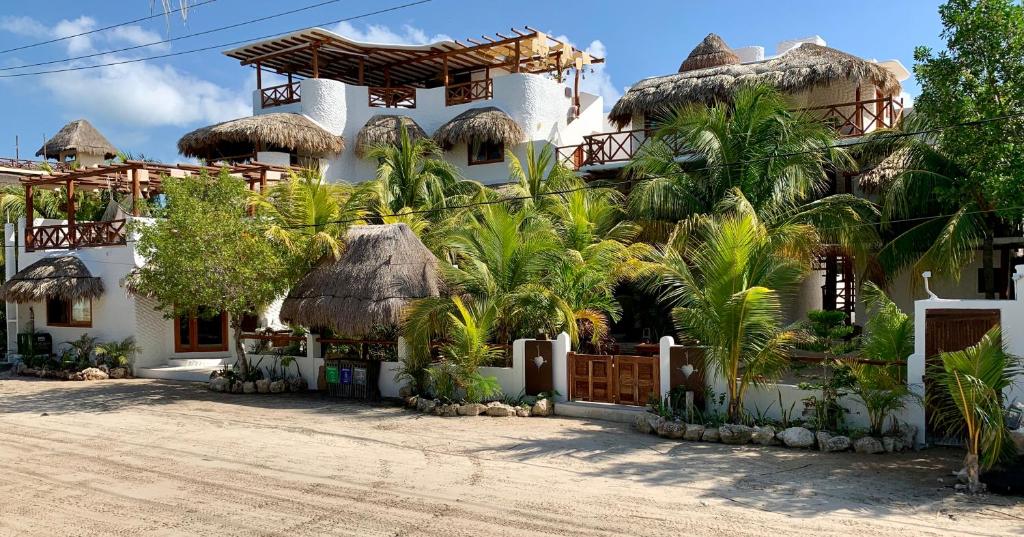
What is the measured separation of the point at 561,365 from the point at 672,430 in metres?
2.80

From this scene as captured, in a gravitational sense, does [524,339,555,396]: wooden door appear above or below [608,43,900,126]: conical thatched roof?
below

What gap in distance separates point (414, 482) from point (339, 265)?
7694 mm

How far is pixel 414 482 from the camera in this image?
8961mm

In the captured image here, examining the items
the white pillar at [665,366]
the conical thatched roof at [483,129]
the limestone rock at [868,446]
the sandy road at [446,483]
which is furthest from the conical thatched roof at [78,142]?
the limestone rock at [868,446]

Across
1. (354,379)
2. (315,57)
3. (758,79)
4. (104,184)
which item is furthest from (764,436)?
(315,57)

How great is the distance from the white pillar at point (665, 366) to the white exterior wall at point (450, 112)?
13.0 meters

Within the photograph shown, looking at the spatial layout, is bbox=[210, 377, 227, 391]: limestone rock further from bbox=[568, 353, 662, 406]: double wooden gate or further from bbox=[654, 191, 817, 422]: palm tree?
bbox=[654, 191, 817, 422]: palm tree

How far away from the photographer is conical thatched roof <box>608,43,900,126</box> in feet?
60.7

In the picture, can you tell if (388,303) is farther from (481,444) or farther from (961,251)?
(961,251)

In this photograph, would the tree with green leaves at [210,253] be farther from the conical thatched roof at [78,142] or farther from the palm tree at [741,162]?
the conical thatched roof at [78,142]

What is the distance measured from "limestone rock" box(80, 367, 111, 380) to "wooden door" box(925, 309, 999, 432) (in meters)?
17.2

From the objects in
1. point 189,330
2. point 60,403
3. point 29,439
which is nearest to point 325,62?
point 189,330

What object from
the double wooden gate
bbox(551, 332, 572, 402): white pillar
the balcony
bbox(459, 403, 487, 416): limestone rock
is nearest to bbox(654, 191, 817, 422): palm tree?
the double wooden gate

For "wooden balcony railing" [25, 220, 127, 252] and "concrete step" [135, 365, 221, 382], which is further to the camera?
"wooden balcony railing" [25, 220, 127, 252]
